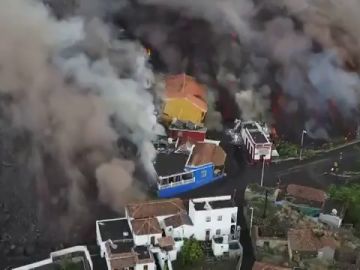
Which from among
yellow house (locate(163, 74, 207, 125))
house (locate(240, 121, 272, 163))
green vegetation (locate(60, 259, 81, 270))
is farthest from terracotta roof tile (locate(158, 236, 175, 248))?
yellow house (locate(163, 74, 207, 125))

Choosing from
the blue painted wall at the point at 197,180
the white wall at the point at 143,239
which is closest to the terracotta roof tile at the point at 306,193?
the blue painted wall at the point at 197,180

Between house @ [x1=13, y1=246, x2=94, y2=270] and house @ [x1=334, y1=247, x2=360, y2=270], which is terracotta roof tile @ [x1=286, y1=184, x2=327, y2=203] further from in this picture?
house @ [x1=13, y1=246, x2=94, y2=270]

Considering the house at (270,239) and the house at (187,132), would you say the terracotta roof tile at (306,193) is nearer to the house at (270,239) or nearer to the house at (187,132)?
the house at (270,239)

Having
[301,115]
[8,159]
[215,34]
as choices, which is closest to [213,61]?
[215,34]

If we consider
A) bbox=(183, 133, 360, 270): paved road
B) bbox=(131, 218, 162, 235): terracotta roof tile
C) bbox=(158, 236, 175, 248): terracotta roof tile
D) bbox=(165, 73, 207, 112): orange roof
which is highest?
bbox=(165, 73, 207, 112): orange roof

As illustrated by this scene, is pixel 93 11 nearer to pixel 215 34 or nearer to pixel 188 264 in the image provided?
pixel 215 34

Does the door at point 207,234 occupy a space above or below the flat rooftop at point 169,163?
→ below

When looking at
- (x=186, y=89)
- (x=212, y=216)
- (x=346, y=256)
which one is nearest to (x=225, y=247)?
(x=212, y=216)
